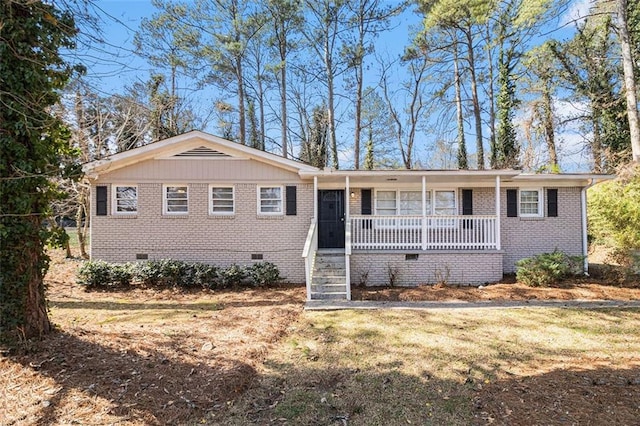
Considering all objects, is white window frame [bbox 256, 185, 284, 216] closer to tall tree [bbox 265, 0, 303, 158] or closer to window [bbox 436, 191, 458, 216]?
window [bbox 436, 191, 458, 216]

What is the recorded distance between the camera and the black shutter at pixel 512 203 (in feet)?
37.6

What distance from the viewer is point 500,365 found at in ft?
15.1

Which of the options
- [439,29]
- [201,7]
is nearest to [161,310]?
[201,7]

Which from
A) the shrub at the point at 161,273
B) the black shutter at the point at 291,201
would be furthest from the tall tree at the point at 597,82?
the shrub at the point at 161,273

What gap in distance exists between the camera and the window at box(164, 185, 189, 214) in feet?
35.9

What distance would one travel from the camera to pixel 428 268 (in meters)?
10.2

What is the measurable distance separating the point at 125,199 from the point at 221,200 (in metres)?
3.06

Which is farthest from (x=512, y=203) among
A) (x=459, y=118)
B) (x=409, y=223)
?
(x=459, y=118)

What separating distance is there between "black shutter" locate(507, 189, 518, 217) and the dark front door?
554 cm

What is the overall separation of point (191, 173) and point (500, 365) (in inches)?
378

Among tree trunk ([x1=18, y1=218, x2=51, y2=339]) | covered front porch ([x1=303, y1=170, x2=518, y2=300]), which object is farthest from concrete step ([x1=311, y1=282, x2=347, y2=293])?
tree trunk ([x1=18, y1=218, x2=51, y2=339])

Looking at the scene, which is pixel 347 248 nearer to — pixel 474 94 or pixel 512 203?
pixel 512 203

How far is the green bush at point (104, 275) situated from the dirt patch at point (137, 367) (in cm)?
263

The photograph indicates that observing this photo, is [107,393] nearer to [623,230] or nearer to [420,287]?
[420,287]
